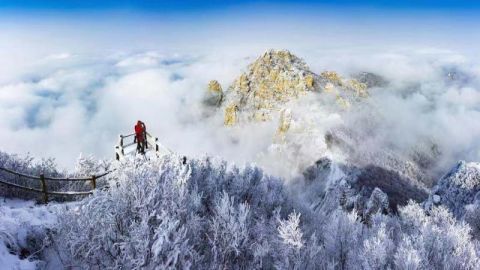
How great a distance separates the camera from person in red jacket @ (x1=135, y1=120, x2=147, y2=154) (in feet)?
73.5

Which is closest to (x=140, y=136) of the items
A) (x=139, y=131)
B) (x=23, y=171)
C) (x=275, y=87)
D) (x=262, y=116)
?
(x=139, y=131)

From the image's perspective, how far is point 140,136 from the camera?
22.6 metres

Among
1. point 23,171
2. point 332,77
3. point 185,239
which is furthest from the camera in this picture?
point 332,77

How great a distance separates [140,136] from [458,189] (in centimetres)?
4294

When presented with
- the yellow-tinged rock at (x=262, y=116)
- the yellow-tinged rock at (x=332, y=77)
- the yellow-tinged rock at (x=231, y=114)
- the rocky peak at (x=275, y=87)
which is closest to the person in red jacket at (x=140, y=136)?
the rocky peak at (x=275, y=87)

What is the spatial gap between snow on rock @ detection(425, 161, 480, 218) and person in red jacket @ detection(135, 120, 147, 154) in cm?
3664

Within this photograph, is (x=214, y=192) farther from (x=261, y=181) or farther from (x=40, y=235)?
(x=40, y=235)

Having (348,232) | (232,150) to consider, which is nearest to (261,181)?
(348,232)

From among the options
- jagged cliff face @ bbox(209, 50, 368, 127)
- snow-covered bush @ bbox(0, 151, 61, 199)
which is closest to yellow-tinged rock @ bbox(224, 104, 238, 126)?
jagged cliff face @ bbox(209, 50, 368, 127)

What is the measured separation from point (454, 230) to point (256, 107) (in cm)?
16324

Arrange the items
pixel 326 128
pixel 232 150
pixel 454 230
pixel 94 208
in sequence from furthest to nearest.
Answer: pixel 232 150 → pixel 326 128 → pixel 454 230 → pixel 94 208

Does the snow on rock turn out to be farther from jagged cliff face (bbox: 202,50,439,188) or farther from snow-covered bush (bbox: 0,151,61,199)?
jagged cliff face (bbox: 202,50,439,188)

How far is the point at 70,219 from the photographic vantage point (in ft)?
41.2

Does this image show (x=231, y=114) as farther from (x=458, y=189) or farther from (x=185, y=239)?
(x=185, y=239)
